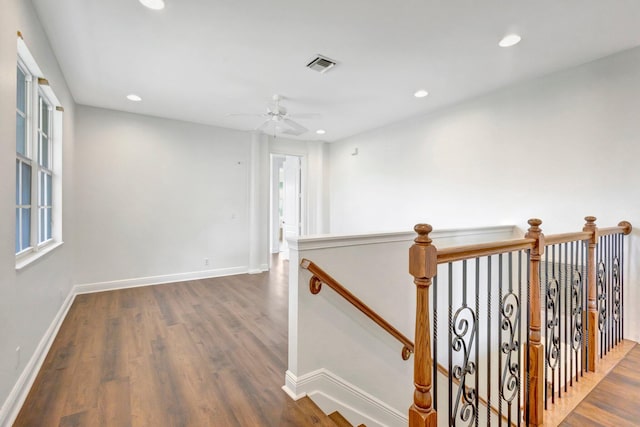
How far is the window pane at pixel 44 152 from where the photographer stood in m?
3.08

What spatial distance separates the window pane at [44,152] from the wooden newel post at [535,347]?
4361 millimetres

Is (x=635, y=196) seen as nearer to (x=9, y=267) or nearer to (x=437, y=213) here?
(x=437, y=213)

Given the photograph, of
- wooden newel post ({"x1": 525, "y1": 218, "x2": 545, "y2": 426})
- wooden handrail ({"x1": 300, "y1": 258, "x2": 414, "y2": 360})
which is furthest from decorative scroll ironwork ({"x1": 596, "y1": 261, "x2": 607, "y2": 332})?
wooden handrail ({"x1": 300, "y1": 258, "x2": 414, "y2": 360})

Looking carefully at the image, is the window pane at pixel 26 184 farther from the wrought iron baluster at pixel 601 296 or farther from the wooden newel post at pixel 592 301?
the wrought iron baluster at pixel 601 296

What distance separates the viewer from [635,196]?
2.90 metres

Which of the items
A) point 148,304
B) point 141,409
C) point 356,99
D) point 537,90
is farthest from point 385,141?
point 141,409

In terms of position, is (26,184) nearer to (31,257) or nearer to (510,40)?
(31,257)

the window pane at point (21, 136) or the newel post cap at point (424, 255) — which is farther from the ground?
the window pane at point (21, 136)

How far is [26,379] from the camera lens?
2.15 m

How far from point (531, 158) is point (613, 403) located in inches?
101

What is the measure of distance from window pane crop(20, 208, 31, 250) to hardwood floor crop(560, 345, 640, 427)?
4.18 meters

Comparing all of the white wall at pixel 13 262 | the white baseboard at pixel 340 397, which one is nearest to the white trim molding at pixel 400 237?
the white baseboard at pixel 340 397

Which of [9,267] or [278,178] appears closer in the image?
[9,267]

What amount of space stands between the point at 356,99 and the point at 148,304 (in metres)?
3.95
